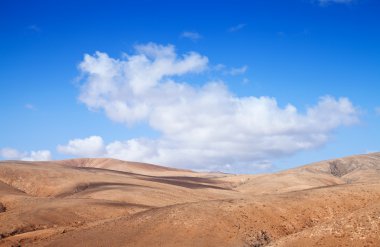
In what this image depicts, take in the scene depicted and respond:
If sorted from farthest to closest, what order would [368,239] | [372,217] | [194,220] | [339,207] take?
[339,207] → [194,220] → [372,217] → [368,239]

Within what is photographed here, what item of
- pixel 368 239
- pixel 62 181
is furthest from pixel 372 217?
pixel 62 181

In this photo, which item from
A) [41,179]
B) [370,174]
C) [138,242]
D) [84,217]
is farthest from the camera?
[370,174]

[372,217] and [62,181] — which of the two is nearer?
[372,217]

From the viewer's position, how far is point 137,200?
191 feet

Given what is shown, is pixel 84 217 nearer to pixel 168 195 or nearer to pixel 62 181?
pixel 168 195

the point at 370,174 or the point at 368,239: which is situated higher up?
the point at 370,174

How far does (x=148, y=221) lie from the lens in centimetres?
3725

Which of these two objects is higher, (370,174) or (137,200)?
(370,174)

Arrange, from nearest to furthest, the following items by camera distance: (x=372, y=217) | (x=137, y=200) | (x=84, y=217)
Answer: (x=372, y=217)
(x=84, y=217)
(x=137, y=200)

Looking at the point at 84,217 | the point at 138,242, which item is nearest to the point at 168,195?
the point at 84,217

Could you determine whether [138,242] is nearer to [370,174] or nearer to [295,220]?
[295,220]

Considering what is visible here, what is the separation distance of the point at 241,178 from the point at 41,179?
69142 mm

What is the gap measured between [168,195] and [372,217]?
40.0 metres

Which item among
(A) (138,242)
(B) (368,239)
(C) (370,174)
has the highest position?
(C) (370,174)
